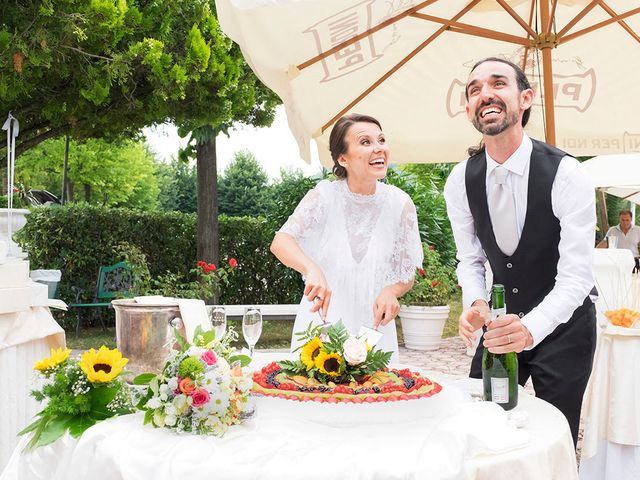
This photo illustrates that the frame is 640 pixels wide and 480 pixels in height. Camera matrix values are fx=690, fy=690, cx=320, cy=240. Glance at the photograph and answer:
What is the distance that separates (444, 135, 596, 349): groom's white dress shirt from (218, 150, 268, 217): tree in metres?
29.2

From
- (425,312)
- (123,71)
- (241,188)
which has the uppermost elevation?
(241,188)

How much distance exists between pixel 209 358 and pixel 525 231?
1.27 meters

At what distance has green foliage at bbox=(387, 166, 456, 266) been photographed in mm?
12086

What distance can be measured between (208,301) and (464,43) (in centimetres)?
682

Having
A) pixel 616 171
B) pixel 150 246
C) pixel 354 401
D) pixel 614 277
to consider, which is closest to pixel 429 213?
pixel 616 171

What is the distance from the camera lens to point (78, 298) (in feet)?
35.9

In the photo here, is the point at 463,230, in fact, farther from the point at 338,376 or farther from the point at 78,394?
the point at 78,394

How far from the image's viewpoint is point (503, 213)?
246cm

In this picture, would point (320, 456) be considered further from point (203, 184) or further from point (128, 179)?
point (128, 179)

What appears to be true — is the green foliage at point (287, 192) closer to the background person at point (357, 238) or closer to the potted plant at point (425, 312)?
the potted plant at point (425, 312)

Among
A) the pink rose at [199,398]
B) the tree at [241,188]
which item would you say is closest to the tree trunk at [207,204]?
the pink rose at [199,398]

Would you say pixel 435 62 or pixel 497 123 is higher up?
pixel 435 62

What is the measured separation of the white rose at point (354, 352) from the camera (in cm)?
188

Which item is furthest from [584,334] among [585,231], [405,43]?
[405,43]
